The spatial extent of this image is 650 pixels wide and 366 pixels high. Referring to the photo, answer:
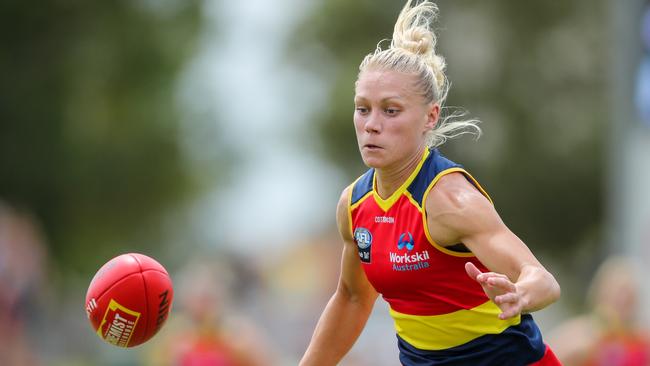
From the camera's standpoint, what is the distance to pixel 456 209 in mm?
5344

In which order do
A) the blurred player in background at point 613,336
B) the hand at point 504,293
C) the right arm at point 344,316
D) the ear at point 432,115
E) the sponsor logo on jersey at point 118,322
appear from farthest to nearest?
the blurred player in background at point 613,336 < the right arm at point 344,316 < the sponsor logo on jersey at point 118,322 < the ear at point 432,115 < the hand at point 504,293

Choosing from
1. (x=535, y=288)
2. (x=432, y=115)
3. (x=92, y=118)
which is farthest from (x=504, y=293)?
(x=92, y=118)

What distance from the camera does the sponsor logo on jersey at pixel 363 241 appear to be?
19.0 ft

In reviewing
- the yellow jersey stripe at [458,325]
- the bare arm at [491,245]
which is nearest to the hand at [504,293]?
the bare arm at [491,245]

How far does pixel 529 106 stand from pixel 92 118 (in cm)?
1045

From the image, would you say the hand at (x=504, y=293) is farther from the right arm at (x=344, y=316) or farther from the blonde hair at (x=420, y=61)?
the right arm at (x=344, y=316)

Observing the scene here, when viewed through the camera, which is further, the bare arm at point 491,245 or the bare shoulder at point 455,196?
the bare shoulder at point 455,196

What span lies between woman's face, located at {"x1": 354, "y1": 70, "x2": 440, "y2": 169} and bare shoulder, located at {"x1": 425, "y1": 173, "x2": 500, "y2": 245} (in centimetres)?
27

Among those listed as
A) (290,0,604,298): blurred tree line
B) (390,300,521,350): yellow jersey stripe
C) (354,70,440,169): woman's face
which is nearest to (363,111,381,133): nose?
(354,70,440,169): woman's face

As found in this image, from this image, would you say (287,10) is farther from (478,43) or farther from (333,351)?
(333,351)

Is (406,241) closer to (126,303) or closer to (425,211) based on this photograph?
(425,211)

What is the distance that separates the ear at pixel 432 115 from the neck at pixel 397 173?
13cm

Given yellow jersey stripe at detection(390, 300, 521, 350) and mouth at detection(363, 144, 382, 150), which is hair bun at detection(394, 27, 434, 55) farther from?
yellow jersey stripe at detection(390, 300, 521, 350)

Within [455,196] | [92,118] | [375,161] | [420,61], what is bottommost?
[455,196]
